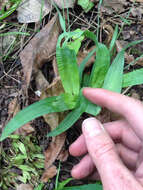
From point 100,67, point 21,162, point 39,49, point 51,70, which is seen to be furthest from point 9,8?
point 21,162

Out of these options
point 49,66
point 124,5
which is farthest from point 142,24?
point 49,66

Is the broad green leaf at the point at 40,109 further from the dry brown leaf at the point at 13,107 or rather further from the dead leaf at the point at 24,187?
the dead leaf at the point at 24,187

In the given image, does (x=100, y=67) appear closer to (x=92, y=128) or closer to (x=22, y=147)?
(x=92, y=128)

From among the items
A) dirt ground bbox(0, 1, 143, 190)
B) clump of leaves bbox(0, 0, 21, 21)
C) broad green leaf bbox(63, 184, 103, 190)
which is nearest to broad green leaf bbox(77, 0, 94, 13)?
dirt ground bbox(0, 1, 143, 190)

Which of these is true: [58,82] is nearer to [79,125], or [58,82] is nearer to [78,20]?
[79,125]

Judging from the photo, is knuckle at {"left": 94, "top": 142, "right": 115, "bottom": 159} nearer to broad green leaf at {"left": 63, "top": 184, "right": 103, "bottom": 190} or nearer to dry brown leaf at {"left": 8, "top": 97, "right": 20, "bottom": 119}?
broad green leaf at {"left": 63, "top": 184, "right": 103, "bottom": 190}
